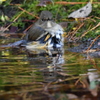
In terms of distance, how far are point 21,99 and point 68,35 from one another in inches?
159

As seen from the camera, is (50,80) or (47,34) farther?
(47,34)

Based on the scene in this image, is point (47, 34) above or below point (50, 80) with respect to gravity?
below

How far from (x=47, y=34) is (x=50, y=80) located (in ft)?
9.38

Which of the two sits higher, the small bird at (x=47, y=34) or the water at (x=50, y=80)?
the water at (x=50, y=80)

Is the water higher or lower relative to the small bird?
higher

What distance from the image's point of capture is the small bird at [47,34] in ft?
17.1

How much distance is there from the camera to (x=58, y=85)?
2.29 m

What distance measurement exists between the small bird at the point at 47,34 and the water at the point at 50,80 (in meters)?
1.68

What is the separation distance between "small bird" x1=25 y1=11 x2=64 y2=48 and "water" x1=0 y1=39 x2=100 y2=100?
1.68m

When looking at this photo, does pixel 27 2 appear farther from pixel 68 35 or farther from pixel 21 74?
pixel 21 74

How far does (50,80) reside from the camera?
2445mm

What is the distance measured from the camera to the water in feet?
6.71

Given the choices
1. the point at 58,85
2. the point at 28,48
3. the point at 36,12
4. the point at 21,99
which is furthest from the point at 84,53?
the point at 36,12

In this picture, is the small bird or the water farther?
the small bird
